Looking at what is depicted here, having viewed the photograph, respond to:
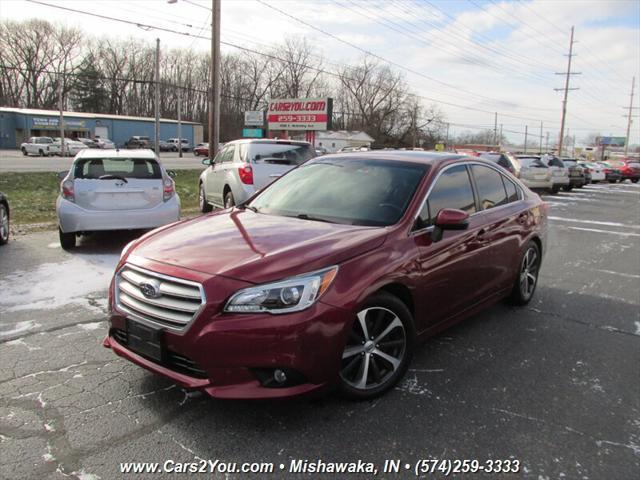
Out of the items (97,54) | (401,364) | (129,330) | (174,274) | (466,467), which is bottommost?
(466,467)

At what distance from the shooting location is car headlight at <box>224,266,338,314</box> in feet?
8.98

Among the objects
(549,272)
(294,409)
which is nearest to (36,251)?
(294,409)

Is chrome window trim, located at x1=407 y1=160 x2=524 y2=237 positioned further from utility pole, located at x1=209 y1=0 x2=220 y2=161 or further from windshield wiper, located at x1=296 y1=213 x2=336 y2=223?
utility pole, located at x1=209 y1=0 x2=220 y2=161

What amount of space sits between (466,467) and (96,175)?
259 inches

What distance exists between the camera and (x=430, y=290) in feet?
12.0

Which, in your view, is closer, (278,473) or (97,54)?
(278,473)

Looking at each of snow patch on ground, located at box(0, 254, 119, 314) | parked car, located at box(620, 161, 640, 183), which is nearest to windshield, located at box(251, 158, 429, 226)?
snow patch on ground, located at box(0, 254, 119, 314)

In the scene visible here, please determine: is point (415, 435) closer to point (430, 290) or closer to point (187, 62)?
point (430, 290)

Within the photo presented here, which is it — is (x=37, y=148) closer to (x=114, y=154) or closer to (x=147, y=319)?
(x=114, y=154)

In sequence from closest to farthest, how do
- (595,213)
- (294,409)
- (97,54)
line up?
(294,409)
(595,213)
(97,54)

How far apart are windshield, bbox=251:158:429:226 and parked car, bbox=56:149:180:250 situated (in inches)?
138

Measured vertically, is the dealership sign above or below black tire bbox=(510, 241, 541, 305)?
above

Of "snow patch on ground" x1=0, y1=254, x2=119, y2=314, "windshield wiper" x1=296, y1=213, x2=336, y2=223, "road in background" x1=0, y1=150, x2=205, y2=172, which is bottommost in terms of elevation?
"snow patch on ground" x1=0, y1=254, x2=119, y2=314

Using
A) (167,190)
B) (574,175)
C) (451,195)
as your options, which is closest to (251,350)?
(451,195)
